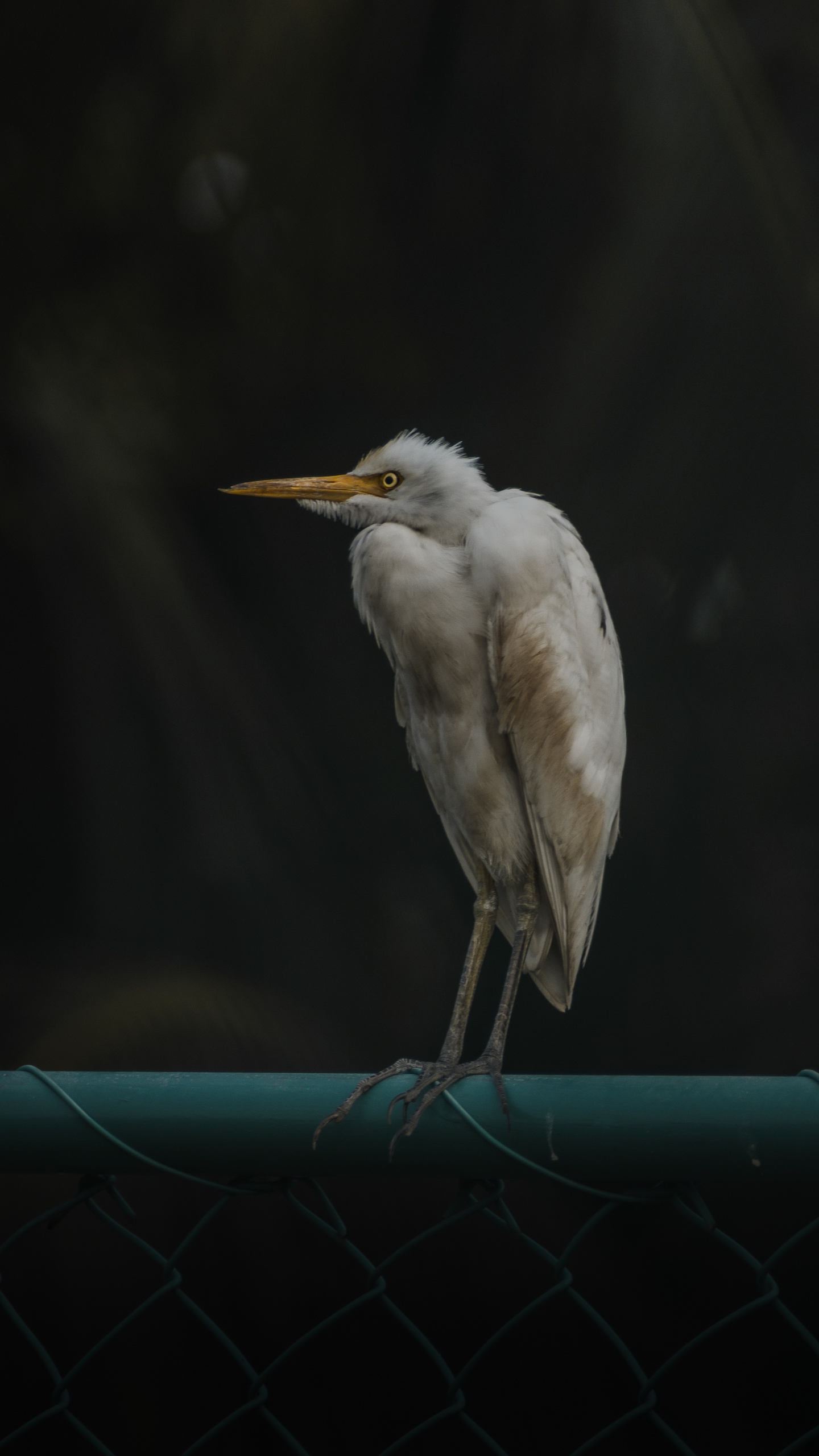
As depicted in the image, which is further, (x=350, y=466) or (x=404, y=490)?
(x=350, y=466)

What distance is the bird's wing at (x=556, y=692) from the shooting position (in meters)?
0.77

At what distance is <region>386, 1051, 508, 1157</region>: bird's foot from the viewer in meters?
0.30

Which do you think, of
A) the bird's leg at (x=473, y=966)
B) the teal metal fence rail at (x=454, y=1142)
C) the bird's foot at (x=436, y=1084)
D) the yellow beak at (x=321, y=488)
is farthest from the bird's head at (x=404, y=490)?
the teal metal fence rail at (x=454, y=1142)

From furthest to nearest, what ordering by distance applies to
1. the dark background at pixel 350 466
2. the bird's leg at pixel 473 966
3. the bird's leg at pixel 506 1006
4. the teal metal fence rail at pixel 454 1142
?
the dark background at pixel 350 466
the bird's leg at pixel 473 966
the bird's leg at pixel 506 1006
the teal metal fence rail at pixel 454 1142

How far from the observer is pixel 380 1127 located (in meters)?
0.30

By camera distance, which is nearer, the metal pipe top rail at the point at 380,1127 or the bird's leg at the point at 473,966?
the metal pipe top rail at the point at 380,1127

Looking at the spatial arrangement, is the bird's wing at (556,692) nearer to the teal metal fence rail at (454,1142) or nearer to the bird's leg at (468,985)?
the bird's leg at (468,985)

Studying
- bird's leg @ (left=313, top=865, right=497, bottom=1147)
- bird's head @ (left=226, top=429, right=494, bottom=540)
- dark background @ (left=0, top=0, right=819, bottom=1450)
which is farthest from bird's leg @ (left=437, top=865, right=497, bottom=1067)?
dark background @ (left=0, top=0, right=819, bottom=1450)

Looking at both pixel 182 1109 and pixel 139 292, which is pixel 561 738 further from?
pixel 139 292

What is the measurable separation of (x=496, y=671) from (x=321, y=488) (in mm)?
234

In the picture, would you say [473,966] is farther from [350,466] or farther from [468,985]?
[350,466]

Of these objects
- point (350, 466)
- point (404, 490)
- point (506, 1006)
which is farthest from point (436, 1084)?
point (350, 466)

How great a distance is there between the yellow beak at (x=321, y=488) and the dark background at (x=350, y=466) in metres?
0.71

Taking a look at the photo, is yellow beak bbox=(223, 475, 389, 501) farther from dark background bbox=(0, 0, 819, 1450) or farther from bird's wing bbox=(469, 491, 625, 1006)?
dark background bbox=(0, 0, 819, 1450)
